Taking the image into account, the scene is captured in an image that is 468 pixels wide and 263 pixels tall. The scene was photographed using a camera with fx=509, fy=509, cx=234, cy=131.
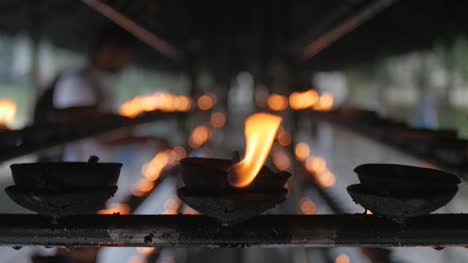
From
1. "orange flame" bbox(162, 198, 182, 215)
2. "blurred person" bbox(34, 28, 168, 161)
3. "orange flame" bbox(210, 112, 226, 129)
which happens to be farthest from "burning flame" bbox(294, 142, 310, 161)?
"blurred person" bbox(34, 28, 168, 161)

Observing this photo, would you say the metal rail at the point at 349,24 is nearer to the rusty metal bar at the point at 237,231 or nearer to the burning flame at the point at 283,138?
the burning flame at the point at 283,138

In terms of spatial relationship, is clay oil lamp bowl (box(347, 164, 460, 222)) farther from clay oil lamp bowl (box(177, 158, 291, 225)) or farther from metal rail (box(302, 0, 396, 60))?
metal rail (box(302, 0, 396, 60))

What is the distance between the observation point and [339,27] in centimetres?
471

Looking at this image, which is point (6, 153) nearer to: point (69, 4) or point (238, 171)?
point (238, 171)

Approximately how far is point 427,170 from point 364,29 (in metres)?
5.79

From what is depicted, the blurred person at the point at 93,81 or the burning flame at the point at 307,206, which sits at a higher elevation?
the blurred person at the point at 93,81

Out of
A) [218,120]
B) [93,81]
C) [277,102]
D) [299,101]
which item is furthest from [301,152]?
[93,81]

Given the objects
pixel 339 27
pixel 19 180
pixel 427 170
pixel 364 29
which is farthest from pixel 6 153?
pixel 364 29

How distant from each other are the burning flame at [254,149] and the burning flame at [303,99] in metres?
4.62

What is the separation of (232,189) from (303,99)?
5268 mm

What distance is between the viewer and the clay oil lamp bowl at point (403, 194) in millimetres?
1408

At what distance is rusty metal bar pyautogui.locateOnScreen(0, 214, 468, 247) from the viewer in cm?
149

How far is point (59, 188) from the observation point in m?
1.43

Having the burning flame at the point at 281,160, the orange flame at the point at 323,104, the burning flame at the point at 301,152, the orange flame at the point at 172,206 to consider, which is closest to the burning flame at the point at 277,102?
the orange flame at the point at 323,104
